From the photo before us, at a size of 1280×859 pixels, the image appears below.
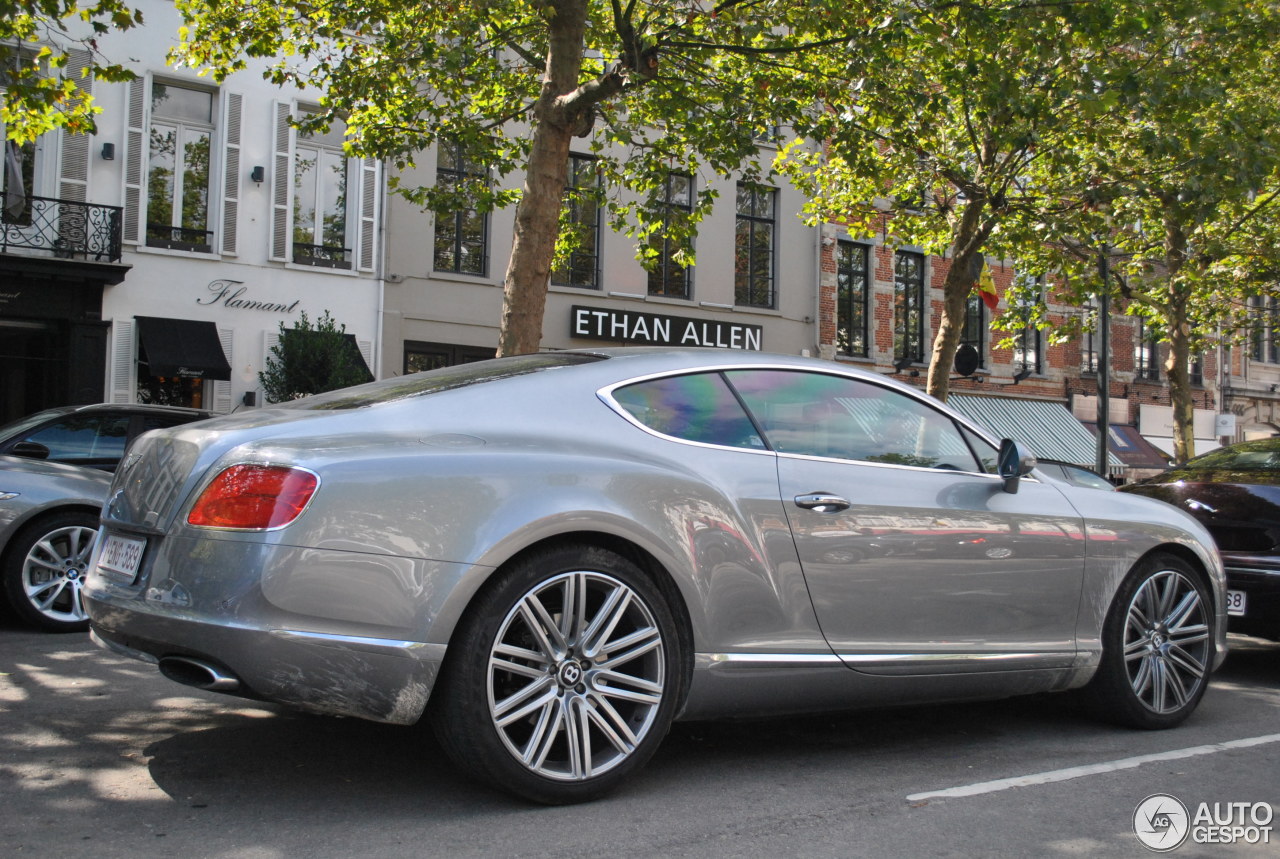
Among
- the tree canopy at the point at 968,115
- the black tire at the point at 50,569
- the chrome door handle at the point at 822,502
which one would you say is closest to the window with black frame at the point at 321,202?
the tree canopy at the point at 968,115

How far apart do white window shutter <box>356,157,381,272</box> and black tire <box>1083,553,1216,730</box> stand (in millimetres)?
16492

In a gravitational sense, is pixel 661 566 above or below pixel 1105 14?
below

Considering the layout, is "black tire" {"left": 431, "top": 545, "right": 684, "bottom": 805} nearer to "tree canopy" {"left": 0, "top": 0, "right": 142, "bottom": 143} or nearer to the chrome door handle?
the chrome door handle

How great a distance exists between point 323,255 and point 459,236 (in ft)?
8.15

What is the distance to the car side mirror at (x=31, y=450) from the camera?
7734 mm

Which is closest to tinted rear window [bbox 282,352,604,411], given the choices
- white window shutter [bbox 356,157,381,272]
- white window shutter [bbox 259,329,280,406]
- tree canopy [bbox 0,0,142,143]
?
tree canopy [bbox 0,0,142,143]

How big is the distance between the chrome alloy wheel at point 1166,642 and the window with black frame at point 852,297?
796 inches

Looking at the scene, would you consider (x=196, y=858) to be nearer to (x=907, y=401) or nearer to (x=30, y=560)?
(x=907, y=401)

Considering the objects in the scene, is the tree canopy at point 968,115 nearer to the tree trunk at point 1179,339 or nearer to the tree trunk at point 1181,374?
the tree trunk at point 1179,339

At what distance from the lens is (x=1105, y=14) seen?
1119 cm

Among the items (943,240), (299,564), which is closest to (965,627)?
(299,564)

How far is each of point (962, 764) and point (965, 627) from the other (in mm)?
517

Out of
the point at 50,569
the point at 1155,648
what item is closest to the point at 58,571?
the point at 50,569

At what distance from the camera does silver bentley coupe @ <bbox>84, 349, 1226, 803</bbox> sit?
3.44m
